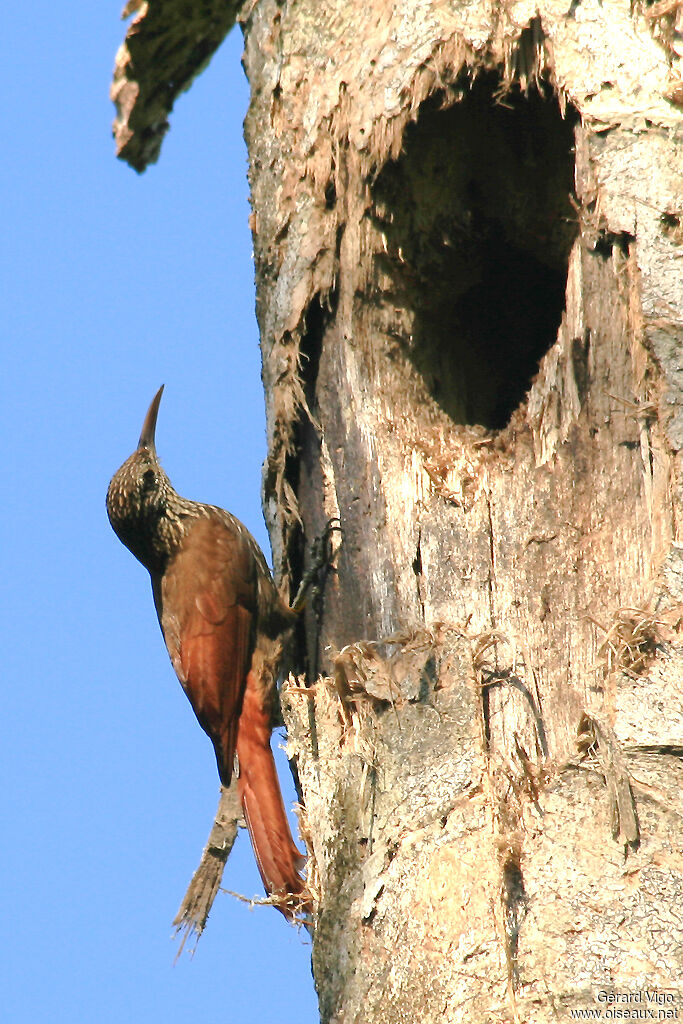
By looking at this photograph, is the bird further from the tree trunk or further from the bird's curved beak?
the tree trunk

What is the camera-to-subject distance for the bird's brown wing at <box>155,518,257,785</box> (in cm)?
471

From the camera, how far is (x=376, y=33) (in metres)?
3.73

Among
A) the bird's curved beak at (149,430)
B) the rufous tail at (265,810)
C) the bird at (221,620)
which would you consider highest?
the bird's curved beak at (149,430)

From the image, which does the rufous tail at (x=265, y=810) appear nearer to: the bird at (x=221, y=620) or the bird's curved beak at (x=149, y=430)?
the bird at (x=221, y=620)

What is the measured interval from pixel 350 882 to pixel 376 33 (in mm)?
2370

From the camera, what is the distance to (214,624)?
488cm

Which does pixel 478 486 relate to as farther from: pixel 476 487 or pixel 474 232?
pixel 474 232

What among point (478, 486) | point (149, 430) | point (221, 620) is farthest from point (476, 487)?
point (149, 430)

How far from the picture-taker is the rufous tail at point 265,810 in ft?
13.0

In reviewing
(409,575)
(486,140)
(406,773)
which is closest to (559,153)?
(486,140)

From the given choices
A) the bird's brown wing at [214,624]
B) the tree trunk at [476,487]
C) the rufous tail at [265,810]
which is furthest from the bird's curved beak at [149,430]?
the tree trunk at [476,487]

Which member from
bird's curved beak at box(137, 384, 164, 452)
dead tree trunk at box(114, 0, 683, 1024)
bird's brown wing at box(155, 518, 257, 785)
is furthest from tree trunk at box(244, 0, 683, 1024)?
bird's curved beak at box(137, 384, 164, 452)

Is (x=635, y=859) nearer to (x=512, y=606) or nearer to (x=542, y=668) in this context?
(x=542, y=668)

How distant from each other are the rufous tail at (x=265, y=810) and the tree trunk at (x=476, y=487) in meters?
0.70
